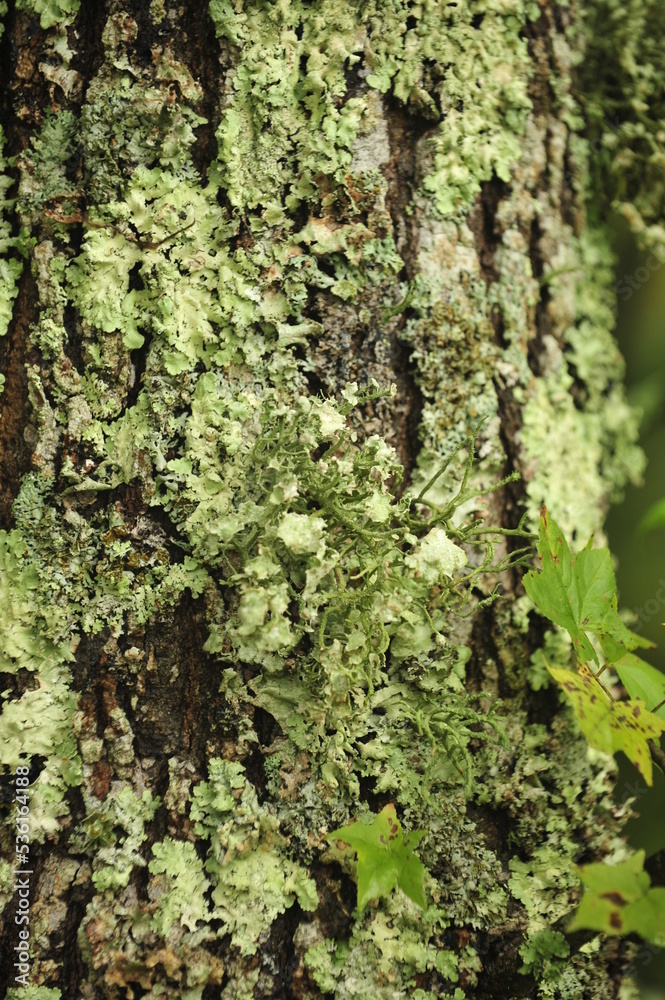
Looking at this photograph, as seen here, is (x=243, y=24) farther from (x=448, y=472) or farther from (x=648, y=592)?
(x=648, y=592)

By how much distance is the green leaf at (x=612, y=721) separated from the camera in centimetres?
98

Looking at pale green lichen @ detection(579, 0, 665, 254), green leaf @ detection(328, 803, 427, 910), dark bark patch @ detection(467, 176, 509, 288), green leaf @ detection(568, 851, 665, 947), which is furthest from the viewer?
pale green lichen @ detection(579, 0, 665, 254)

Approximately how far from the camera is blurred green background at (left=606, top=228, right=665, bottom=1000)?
181 centimetres

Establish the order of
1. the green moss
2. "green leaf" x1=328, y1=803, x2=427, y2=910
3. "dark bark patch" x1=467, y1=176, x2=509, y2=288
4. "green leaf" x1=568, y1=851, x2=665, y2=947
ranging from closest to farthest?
"green leaf" x1=568, y1=851, x2=665, y2=947 → "green leaf" x1=328, y1=803, x2=427, y2=910 → the green moss → "dark bark patch" x1=467, y1=176, x2=509, y2=288

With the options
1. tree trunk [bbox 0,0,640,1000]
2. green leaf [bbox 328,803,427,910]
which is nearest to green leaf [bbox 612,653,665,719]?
tree trunk [bbox 0,0,640,1000]

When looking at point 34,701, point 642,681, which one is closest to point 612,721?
point 642,681

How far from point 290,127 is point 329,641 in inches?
35.4

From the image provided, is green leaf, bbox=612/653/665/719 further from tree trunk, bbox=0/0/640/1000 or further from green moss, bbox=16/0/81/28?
green moss, bbox=16/0/81/28

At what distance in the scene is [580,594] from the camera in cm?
117

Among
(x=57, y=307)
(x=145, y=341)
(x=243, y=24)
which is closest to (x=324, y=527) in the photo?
(x=145, y=341)

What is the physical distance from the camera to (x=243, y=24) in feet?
3.98

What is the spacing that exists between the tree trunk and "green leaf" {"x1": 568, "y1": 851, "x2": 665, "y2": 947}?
25 cm

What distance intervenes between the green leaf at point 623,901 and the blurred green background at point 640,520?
0.87m

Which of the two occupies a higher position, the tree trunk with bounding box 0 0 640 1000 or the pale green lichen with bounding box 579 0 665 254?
the pale green lichen with bounding box 579 0 665 254
